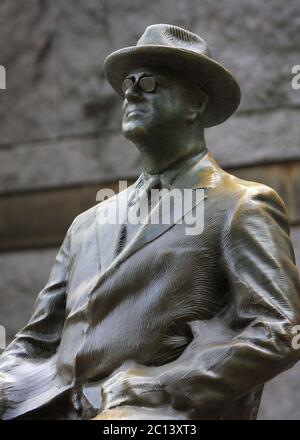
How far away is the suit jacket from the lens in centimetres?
307

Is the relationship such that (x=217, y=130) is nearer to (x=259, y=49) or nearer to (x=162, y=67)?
(x=259, y=49)

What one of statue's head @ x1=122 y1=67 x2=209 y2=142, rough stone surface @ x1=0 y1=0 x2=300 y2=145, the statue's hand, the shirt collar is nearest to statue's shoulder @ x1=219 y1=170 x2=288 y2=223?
the shirt collar

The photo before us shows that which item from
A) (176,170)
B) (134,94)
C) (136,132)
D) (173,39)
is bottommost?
(176,170)

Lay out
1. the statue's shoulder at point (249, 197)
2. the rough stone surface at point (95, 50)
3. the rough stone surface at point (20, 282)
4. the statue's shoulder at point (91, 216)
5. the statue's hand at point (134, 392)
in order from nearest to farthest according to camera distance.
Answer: the statue's hand at point (134, 392) < the statue's shoulder at point (249, 197) < the statue's shoulder at point (91, 216) < the rough stone surface at point (95, 50) < the rough stone surface at point (20, 282)

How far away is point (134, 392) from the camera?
3066 mm

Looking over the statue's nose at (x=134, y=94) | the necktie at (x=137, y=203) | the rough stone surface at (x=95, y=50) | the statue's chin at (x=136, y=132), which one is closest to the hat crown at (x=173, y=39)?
the statue's nose at (x=134, y=94)

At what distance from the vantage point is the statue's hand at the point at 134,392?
306cm

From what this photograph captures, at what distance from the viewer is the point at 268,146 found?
5543 mm

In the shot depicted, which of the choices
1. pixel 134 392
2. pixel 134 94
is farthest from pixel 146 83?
pixel 134 392

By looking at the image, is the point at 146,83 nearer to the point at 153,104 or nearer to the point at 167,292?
the point at 153,104
